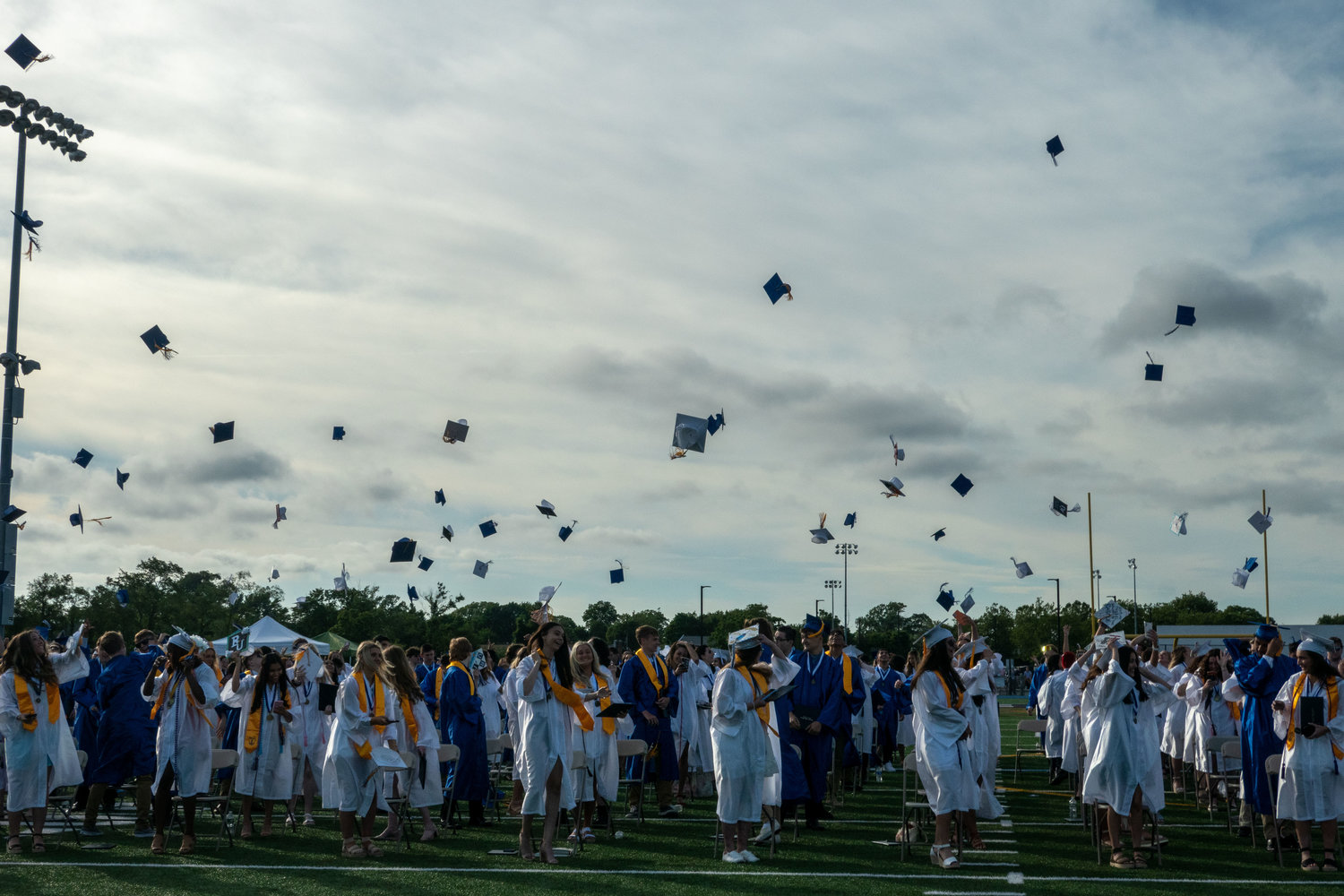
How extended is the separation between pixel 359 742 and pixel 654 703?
162 inches

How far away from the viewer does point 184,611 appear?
61656mm

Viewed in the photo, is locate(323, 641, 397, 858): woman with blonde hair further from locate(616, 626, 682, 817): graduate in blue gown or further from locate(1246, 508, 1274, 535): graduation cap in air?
locate(1246, 508, 1274, 535): graduation cap in air

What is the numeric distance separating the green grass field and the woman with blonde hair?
39 cm

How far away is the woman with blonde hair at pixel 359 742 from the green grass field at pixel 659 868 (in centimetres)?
39

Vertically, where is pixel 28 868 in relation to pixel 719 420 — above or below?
below

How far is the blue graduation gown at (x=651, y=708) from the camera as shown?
1403 cm

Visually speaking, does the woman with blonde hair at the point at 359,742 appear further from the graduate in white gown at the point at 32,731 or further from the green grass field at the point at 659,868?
the graduate in white gown at the point at 32,731

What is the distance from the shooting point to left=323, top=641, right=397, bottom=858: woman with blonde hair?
34.9ft

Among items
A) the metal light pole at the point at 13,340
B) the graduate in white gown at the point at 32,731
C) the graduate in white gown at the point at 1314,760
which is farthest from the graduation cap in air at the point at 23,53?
the graduate in white gown at the point at 1314,760

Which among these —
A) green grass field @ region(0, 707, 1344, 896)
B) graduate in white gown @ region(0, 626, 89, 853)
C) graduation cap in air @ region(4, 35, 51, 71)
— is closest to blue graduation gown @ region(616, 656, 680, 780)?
green grass field @ region(0, 707, 1344, 896)

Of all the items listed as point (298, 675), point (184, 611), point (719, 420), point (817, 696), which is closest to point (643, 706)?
point (817, 696)

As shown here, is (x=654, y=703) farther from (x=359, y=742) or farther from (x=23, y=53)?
(x=23, y=53)

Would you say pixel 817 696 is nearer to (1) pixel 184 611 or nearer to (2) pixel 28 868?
(2) pixel 28 868

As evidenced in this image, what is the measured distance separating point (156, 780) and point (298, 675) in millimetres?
2765
